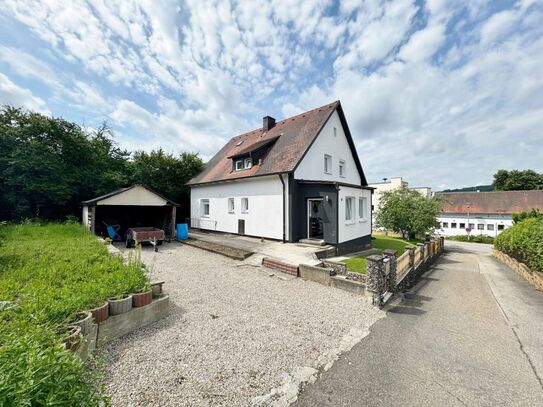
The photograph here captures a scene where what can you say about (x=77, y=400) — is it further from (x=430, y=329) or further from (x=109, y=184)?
(x=109, y=184)

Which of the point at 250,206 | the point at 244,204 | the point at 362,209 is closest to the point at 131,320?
the point at 250,206

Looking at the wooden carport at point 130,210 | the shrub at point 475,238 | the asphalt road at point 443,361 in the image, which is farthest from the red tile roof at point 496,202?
the wooden carport at point 130,210

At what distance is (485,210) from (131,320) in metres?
52.3

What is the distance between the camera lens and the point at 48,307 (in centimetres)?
380

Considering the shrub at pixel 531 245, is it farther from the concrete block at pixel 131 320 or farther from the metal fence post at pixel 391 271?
the concrete block at pixel 131 320

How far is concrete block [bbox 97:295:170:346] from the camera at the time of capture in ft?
13.7

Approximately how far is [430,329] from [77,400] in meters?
6.20

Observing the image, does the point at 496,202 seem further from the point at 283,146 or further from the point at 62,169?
the point at 62,169

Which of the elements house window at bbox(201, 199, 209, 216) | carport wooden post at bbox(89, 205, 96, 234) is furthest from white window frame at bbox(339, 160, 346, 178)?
carport wooden post at bbox(89, 205, 96, 234)

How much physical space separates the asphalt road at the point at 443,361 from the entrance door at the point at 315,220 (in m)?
6.46

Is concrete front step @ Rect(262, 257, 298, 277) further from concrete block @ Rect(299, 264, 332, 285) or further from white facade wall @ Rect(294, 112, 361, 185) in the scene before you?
white facade wall @ Rect(294, 112, 361, 185)

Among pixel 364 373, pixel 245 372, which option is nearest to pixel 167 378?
pixel 245 372

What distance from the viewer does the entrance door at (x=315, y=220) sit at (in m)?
13.4

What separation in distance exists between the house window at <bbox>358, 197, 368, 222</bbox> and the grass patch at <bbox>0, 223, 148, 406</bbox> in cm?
1127
